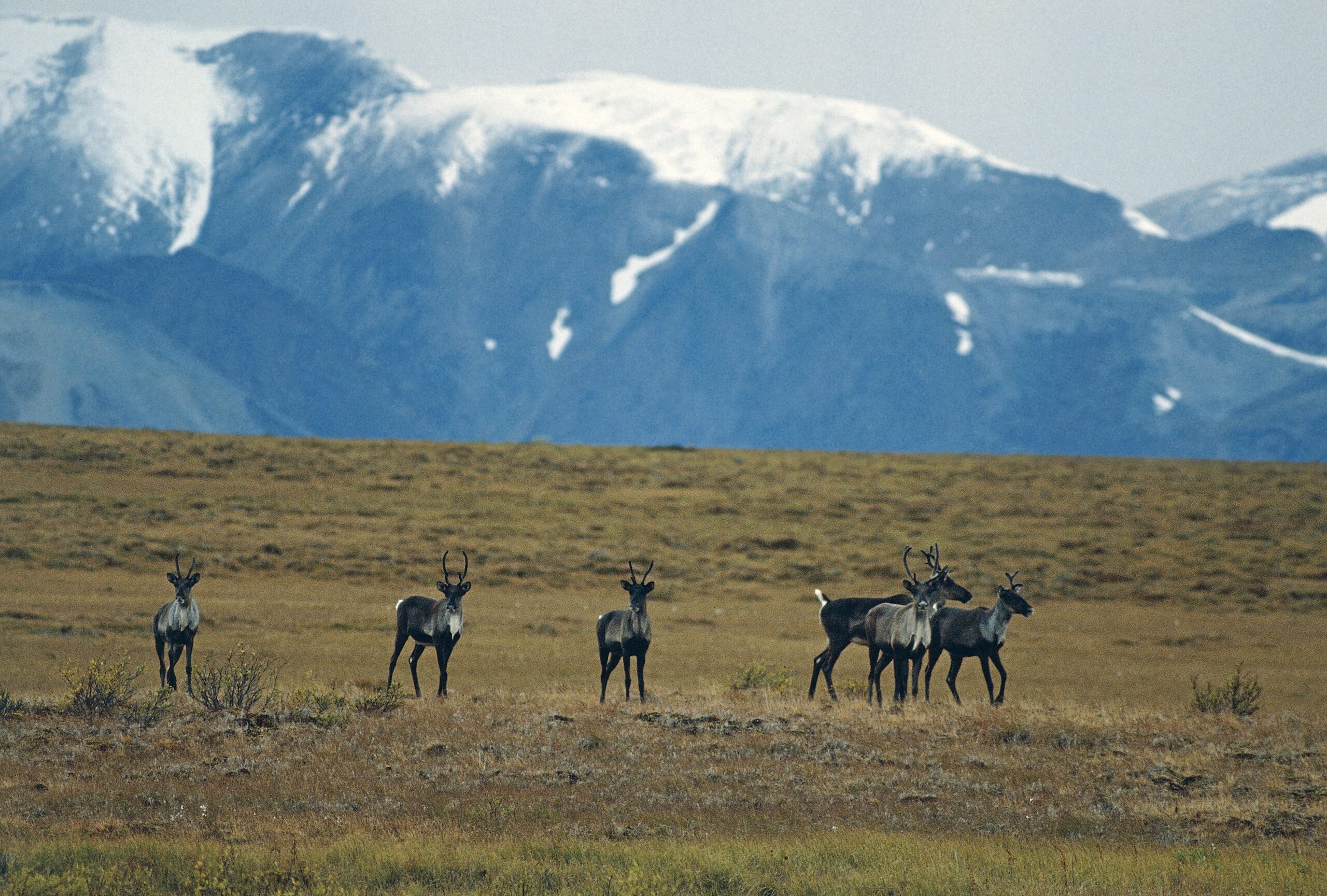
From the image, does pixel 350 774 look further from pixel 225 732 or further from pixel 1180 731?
pixel 1180 731

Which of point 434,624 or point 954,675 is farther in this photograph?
point 954,675

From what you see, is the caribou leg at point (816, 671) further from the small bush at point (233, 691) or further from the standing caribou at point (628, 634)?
the small bush at point (233, 691)

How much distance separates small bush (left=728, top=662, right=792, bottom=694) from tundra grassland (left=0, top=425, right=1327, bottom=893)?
0.16 m

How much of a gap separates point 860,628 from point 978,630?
1.82 meters

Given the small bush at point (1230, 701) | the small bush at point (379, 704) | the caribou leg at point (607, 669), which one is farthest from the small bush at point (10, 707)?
the small bush at point (1230, 701)

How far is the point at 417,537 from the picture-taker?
155 feet

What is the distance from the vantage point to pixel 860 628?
21.1 metres

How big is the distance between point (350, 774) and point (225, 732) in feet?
8.61

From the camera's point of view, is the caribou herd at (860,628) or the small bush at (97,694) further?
the caribou herd at (860,628)

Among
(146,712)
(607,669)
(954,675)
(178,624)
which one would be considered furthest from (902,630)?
(178,624)

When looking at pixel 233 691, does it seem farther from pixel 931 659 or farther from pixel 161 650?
pixel 931 659

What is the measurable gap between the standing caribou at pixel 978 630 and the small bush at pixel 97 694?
11689 mm

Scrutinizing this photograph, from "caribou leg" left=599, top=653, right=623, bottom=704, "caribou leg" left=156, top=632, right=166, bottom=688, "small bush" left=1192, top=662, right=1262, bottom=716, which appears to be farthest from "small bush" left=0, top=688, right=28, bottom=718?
"small bush" left=1192, top=662, right=1262, bottom=716

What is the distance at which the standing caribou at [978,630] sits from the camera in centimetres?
2058
